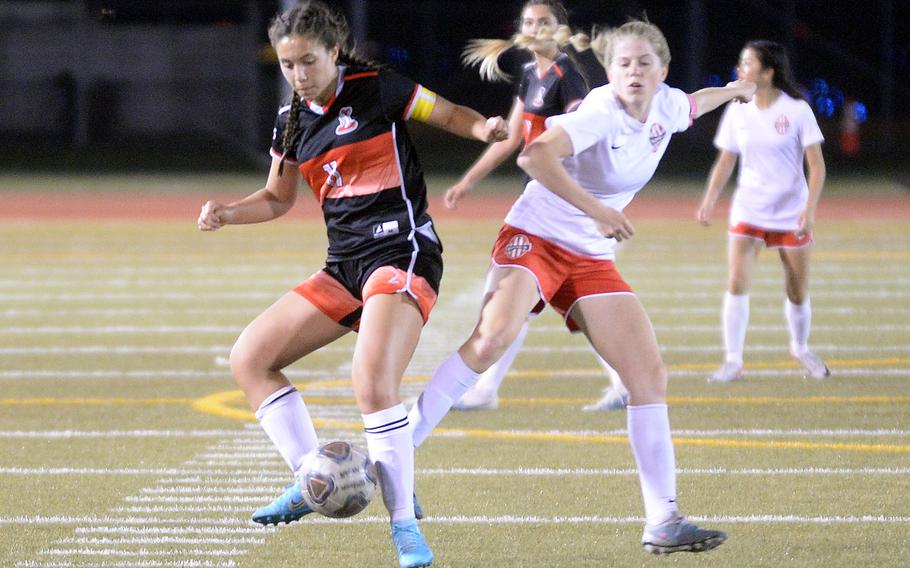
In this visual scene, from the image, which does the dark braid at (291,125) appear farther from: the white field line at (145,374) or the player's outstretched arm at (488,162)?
the white field line at (145,374)

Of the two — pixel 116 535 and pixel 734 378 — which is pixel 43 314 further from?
pixel 116 535

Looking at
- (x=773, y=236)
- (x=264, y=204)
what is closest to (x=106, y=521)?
(x=264, y=204)

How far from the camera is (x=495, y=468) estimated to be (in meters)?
6.26

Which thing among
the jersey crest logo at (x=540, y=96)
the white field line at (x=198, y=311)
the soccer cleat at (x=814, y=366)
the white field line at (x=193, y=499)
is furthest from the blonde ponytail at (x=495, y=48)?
the white field line at (x=198, y=311)

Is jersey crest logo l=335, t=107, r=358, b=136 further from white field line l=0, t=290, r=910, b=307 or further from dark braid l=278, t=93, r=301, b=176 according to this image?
white field line l=0, t=290, r=910, b=307

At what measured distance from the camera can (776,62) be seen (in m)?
8.16

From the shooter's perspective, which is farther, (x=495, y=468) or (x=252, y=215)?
(x=495, y=468)

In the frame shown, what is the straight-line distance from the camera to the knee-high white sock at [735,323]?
→ 8414 mm

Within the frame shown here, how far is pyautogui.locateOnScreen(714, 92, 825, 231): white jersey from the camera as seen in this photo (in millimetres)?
8273

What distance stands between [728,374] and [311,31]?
4.50 meters

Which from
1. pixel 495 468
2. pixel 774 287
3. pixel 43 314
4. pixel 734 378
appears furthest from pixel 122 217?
pixel 495 468

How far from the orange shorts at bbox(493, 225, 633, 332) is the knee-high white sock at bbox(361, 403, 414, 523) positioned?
0.74 metres

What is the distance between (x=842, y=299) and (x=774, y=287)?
971mm

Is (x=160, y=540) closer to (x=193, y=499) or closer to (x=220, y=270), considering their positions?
(x=193, y=499)
